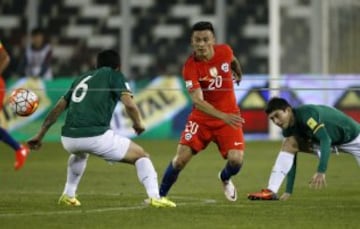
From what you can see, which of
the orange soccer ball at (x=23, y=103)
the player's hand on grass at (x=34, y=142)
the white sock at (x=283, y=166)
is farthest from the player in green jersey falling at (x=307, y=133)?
the orange soccer ball at (x=23, y=103)

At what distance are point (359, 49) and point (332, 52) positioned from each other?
2.92ft

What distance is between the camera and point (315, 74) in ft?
106

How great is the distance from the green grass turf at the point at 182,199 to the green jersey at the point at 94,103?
3.07 ft

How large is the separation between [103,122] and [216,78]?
176 centimetres

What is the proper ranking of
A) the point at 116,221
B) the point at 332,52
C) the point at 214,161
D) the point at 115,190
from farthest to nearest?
the point at 332,52, the point at 214,161, the point at 115,190, the point at 116,221

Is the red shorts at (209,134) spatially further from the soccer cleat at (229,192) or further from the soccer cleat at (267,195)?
the soccer cleat at (267,195)

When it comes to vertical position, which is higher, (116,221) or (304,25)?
(116,221)

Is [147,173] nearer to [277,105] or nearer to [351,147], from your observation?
[277,105]

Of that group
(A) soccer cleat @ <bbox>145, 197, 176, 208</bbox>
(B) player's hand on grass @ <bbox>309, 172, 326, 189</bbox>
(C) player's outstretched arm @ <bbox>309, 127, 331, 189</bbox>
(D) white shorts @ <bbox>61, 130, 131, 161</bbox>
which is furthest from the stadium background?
(B) player's hand on grass @ <bbox>309, 172, 326, 189</bbox>

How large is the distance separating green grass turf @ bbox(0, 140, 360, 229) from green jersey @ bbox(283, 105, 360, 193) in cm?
78

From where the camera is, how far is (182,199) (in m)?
16.0

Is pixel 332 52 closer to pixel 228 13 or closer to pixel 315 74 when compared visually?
pixel 315 74

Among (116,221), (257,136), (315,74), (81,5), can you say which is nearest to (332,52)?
(315,74)

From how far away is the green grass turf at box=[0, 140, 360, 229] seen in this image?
12.8 metres
